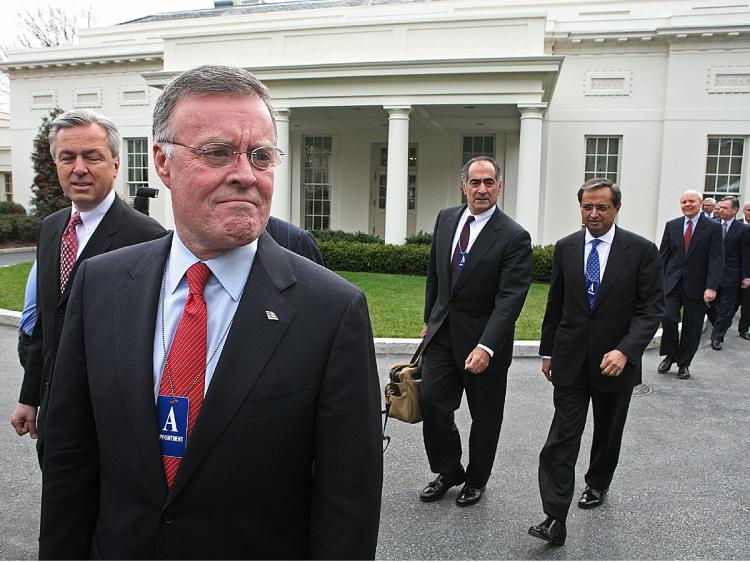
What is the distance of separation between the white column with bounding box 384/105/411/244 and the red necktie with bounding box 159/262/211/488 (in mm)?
15597

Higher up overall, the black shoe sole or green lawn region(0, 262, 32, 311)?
the black shoe sole

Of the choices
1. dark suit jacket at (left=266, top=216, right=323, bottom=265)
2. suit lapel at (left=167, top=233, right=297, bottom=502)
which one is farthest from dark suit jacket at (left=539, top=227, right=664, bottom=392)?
suit lapel at (left=167, top=233, right=297, bottom=502)

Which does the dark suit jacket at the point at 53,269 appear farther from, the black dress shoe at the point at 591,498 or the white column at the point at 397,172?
the white column at the point at 397,172

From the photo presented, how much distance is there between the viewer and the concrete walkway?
11.3 feet

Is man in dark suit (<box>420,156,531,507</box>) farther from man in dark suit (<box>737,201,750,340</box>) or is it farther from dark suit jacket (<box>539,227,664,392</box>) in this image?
man in dark suit (<box>737,201,750,340</box>)

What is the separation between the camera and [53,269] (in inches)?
114

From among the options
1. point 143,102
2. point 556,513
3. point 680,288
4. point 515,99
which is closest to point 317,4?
point 143,102

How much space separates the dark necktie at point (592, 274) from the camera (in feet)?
13.1

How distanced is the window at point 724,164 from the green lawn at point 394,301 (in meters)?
8.37

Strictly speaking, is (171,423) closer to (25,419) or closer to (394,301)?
(25,419)

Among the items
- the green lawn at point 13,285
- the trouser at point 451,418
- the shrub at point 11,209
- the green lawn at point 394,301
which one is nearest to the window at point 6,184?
the shrub at point 11,209

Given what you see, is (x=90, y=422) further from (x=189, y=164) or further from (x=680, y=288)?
(x=680, y=288)

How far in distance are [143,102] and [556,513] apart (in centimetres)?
2390

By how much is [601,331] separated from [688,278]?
14.9ft
